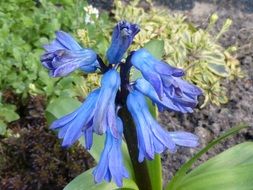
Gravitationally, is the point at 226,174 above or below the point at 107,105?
below

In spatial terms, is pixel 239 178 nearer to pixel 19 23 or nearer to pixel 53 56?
pixel 53 56

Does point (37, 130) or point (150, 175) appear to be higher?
point (37, 130)

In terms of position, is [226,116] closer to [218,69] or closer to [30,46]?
[218,69]

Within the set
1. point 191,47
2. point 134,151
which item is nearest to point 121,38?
point 134,151

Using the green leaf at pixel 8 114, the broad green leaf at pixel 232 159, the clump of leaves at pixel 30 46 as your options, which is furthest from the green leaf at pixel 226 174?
the green leaf at pixel 8 114

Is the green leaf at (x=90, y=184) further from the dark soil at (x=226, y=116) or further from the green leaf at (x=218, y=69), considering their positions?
the green leaf at (x=218, y=69)

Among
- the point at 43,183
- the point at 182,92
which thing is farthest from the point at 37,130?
the point at 182,92
